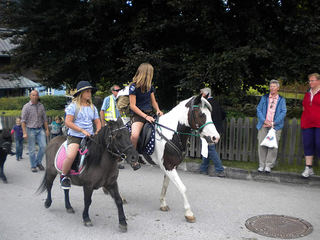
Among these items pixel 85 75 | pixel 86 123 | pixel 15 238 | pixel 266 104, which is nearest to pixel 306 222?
pixel 266 104

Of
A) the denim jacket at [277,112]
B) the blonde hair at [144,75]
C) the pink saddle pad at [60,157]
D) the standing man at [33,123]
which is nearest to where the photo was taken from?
the pink saddle pad at [60,157]

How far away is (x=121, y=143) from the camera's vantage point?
4602mm

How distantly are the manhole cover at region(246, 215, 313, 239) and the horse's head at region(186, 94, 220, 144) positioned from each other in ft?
5.14

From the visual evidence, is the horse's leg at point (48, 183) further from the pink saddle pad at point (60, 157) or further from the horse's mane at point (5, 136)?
the horse's mane at point (5, 136)

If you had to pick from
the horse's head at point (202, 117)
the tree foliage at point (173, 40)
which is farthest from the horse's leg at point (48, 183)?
the tree foliage at point (173, 40)

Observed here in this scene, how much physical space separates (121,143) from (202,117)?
4.77ft

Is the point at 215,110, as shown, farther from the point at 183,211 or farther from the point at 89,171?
the point at 89,171

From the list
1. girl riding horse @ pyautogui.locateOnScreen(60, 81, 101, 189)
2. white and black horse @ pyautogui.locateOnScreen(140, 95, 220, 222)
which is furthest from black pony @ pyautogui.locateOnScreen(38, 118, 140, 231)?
white and black horse @ pyautogui.locateOnScreen(140, 95, 220, 222)

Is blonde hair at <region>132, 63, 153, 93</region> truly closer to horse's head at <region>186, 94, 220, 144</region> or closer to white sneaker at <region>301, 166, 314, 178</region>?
horse's head at <region>186, 94, 220, 144</region>

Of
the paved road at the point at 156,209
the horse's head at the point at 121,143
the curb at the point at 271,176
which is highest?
the horse's head at the point at 121,143

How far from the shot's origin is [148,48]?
34.4 ft

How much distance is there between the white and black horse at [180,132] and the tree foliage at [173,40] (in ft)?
11.4

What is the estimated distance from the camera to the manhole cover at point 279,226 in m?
4.88

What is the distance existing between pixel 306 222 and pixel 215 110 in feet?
11.1
